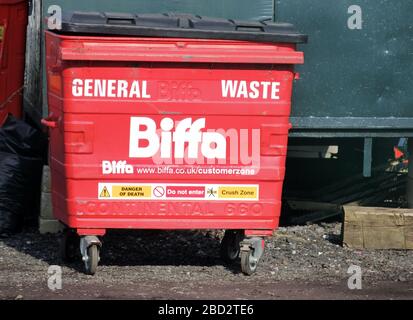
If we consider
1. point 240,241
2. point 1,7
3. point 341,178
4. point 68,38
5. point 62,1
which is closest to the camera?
point 68,38

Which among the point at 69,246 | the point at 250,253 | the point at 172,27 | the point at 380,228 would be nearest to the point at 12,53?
the point at 69,246

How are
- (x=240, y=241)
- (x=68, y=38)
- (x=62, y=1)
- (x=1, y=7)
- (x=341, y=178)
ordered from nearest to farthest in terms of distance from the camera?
(x=68, y=38) < (x=240, y=241) < (x=62, y=1) < (x=1, y=7) < (x=341, y=178)

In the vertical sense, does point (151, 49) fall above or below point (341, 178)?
above

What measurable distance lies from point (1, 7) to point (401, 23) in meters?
3.64

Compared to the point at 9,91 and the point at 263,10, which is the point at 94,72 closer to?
the point at 263,10

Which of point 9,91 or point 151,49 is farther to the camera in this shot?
point 9,91

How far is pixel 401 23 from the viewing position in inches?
364

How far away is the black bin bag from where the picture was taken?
9102 mm

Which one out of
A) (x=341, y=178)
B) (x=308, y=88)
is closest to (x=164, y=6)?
(x=308, y=88)

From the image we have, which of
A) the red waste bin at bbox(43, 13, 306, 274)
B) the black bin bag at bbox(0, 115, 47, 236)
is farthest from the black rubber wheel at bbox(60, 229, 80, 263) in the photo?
the black bin bag at bbox(0, 115, 47, 236)

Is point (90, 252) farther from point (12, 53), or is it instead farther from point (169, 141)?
point (12, 53)

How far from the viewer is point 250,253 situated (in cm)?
775

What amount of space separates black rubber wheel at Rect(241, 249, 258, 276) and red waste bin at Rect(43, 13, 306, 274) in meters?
0.16

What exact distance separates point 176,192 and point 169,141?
0.37m
